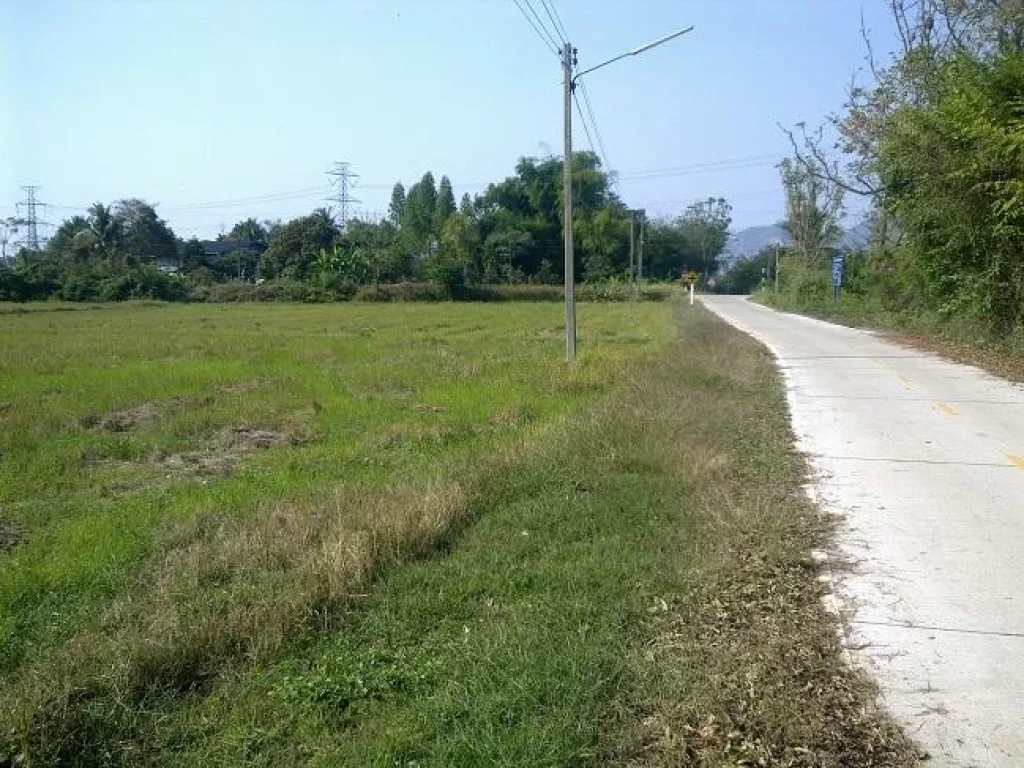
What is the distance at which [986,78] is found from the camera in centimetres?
1845

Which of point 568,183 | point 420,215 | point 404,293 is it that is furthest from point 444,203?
point 568,183

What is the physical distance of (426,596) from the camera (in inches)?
220

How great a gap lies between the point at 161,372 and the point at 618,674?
1710cm

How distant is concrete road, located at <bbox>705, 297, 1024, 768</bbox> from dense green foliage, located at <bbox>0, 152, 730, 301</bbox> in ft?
203

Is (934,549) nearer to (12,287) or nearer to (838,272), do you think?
(838,272)

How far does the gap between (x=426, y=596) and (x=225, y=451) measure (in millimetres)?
6462

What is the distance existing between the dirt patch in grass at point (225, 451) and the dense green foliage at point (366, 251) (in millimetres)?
58528

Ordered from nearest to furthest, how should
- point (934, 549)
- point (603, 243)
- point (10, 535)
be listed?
point (934, 549)
point (10, 535)
point (603, 243)

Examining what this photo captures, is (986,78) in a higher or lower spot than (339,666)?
higher

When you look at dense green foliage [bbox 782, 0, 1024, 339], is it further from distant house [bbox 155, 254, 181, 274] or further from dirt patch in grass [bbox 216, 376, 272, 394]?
distant house [bbox 155, 254, 181, 274]

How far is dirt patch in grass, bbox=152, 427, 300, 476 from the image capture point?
1014 cm

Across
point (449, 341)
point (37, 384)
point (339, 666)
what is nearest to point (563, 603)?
point (339, 666)

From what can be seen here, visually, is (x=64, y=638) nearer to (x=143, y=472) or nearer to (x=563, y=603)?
(x=563, y=603)

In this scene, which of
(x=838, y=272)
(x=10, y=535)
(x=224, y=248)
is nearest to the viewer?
(x=10, y=535)
